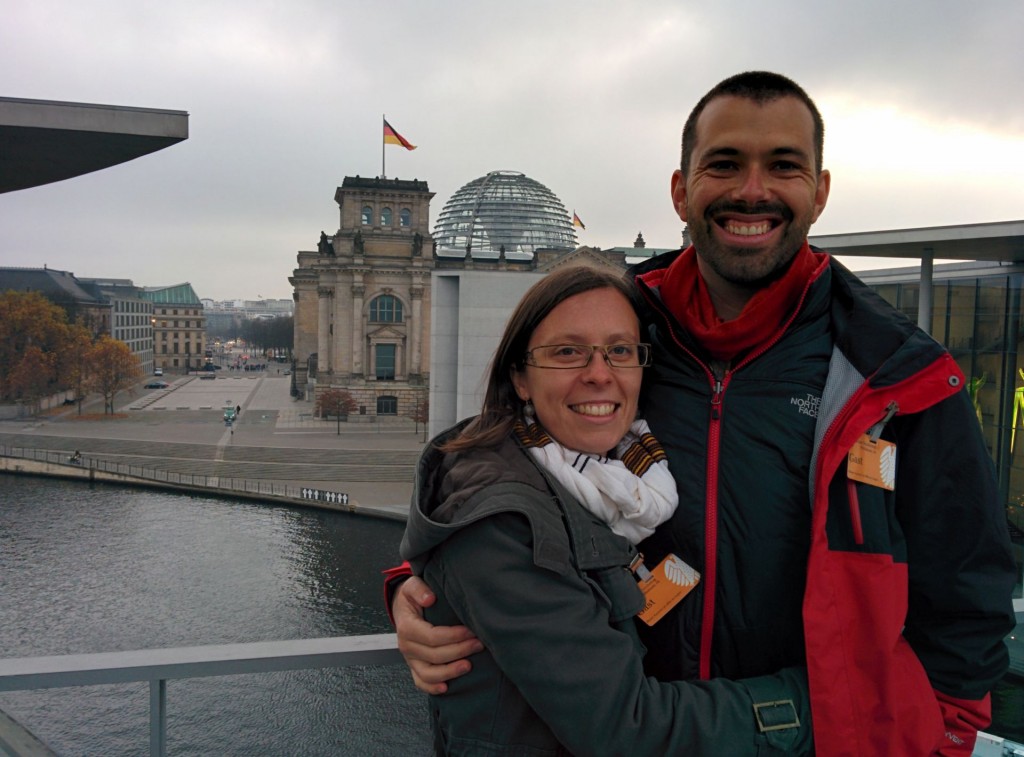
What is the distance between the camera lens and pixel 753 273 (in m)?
2.02

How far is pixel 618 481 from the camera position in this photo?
1.80 meters

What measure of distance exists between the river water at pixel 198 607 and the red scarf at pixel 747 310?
4.59 ft

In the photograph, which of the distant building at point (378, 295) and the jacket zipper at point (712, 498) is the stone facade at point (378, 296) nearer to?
the distant building at point (378, 295)

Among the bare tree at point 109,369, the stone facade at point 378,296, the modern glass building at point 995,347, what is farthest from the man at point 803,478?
the bare tree at point 109,369

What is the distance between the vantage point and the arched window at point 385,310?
166 ft

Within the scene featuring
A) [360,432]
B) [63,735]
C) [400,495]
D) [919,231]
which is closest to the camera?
[63,735]

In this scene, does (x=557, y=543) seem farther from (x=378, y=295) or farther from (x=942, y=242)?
(x=378, y=295)

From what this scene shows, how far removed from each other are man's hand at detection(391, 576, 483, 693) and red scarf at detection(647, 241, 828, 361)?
0.95m

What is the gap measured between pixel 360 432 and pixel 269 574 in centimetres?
2161

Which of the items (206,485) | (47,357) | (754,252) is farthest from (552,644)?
(47,357)

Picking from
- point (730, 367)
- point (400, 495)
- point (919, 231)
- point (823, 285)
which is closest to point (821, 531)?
point (730, 367)

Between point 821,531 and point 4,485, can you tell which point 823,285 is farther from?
point 4,485

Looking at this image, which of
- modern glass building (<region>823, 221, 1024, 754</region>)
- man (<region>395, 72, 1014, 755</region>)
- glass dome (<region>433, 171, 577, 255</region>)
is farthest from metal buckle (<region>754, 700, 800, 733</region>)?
glass dome (<region>433, 171, 577, 255</region>)

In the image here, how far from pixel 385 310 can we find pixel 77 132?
48.5 m
